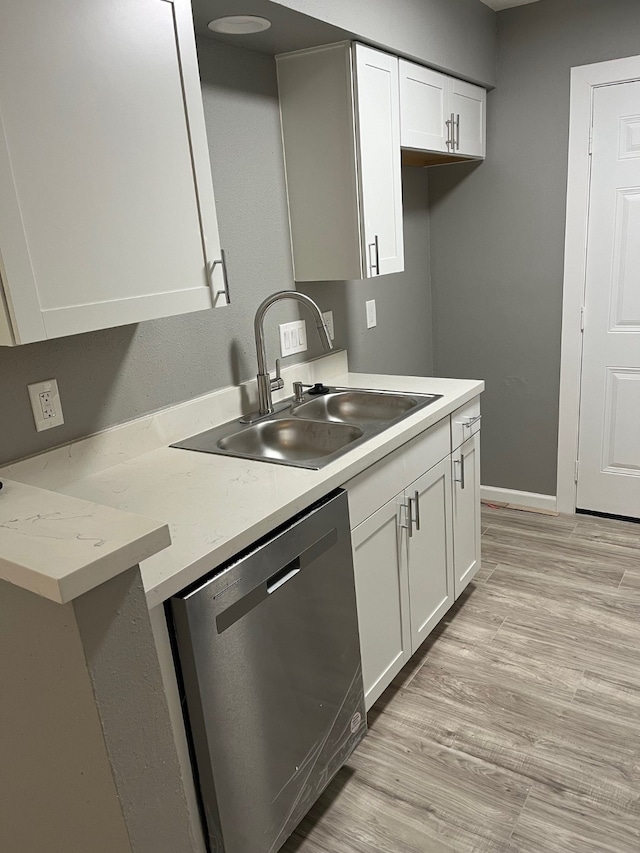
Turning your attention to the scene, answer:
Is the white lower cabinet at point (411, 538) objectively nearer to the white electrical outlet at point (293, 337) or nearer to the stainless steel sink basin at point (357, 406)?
the stainless steel sink basin at point (357, 406)

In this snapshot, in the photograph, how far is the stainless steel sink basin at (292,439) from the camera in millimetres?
2057

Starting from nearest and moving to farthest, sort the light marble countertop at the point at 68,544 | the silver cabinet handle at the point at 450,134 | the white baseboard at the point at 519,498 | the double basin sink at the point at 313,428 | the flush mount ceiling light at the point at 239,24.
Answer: the light marble countertop at the point at 68,544 < the flush mount ceiling light at the point at 239,24 < the double basin sink at the point at 313,428 < the silver cabinet handle at the point at 450,134 < the white baseboard at the point at 519,498

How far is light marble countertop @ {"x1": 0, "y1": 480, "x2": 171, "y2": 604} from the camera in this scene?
0.84 meters

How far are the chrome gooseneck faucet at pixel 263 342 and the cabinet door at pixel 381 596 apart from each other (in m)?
0.56

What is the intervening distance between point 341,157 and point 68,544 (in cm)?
173

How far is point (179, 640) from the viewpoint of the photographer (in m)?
1.24

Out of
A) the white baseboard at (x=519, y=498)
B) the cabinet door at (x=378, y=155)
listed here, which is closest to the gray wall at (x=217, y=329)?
the cabinet door at (x=378, y=155)

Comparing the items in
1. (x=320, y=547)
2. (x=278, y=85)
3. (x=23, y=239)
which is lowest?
(x=320, y=547)

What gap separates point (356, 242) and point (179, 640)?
1.51 meters

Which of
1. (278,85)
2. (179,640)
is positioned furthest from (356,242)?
(179,640)

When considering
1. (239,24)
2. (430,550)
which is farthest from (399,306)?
(239,24)

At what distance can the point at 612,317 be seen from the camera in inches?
A: 120

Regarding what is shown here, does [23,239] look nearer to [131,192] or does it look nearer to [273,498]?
[131,192]

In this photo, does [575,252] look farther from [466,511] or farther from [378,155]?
[466,511]
